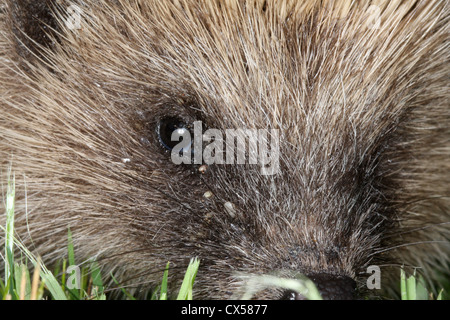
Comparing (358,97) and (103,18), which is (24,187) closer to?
(103,18)

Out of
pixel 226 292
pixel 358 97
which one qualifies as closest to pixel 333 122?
pixel 358 97

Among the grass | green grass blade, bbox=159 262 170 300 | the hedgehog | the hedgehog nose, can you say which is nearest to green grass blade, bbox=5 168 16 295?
the grass

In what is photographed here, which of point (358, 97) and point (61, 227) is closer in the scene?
point (358, 97)

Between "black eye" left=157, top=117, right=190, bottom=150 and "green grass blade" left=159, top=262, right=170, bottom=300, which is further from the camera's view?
"black eye" left=157, top=117, right=190, bottom=150

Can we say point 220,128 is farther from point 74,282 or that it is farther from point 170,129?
point 74,282

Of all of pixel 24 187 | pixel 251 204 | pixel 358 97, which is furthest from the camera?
pixel 24 187

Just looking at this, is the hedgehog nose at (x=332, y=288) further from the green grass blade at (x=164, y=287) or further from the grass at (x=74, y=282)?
the green grass blade at (x=164, y=287)

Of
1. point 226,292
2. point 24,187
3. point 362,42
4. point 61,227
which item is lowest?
point 226,292

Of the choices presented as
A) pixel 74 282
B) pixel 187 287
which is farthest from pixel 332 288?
pixel 74 282

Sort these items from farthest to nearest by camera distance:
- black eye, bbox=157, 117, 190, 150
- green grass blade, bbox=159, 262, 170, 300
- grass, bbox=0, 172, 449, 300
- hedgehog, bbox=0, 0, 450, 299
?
black eye, bbox=157, 117, 190, 150
hedgehog, bbox=0, 0, 450, 299
green grass blade, bbox=159, 262, 170, 300
grass, bbox=0, 172, 449, 300

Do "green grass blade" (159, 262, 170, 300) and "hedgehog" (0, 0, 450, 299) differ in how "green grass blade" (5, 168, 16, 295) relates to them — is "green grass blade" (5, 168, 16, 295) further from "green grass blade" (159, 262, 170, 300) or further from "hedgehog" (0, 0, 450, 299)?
"green grass blade" (159, 262, 170, 300)
